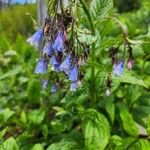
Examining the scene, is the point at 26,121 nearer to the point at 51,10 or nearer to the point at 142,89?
the point at 142,89

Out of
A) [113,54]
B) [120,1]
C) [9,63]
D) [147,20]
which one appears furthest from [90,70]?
[120,1]

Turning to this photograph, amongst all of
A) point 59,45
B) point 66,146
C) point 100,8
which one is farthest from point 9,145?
point 100,8

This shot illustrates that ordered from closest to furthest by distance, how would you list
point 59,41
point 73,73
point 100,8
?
point 59,41, point 73,73, point 100,8

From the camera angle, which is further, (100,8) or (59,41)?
(100,8)

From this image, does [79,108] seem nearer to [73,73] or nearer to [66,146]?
[66,146]

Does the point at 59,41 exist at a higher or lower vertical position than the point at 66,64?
higher

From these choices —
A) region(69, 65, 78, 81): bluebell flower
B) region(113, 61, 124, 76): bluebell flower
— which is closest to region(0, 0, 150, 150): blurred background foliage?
region(113, 61, 124, 76): bluebell flower
